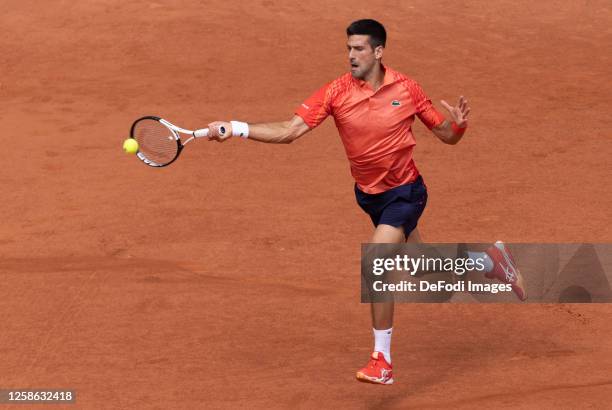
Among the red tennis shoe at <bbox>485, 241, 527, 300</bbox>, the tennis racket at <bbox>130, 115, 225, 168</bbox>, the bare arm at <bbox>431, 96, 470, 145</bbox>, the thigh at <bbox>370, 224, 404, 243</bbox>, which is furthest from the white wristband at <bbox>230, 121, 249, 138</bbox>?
the red tennis shoe at <bbox>485, 241, 527, 300</bbox>

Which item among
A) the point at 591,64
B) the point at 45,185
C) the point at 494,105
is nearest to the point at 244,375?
the point at 45,185

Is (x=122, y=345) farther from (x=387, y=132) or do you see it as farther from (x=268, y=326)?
(x=387, y=132)

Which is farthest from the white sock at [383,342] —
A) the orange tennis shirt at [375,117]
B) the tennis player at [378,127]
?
the orange tennis shirt at [375,117]

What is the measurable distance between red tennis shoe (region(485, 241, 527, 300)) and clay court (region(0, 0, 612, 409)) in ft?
0.70

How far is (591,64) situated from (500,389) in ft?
31.7

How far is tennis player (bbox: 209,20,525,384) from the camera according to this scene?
10.4m

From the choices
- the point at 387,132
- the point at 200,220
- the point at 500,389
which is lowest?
the point at 500,389

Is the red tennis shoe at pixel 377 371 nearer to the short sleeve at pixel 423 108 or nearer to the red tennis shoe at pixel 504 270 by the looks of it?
the short sleeve at pixel 423 108

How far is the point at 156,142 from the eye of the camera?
10.9m

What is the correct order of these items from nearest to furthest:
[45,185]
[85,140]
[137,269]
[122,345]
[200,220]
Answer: [122,345], [137,269], [200,220], [45,185], [85,140]

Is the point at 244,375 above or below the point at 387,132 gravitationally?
below

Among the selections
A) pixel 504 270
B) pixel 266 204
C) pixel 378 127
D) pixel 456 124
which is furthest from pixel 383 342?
pixel 266 204

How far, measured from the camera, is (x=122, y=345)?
11430mm

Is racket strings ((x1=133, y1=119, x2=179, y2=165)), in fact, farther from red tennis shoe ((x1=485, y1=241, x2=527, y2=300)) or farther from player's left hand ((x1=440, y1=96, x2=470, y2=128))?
red tennis shoe ((x1=485, y1=241, x2=527, y2=300))
